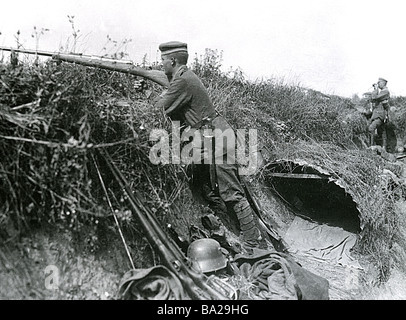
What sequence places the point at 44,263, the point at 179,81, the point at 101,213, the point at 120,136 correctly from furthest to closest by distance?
1. the point at 179,81
2. the point at 120,136
3. the point at 101,213
4. the point at 44,263

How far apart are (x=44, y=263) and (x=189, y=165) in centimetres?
216

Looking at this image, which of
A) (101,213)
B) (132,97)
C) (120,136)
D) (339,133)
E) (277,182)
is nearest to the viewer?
(101,213)

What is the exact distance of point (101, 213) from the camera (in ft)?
10.7

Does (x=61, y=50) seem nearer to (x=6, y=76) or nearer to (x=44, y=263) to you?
(x=6, y=76)

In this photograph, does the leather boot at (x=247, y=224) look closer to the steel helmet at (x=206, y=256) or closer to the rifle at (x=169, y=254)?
the steel helmet at (x=206, y=256)

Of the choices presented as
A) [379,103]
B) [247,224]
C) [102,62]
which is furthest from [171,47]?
[379,103]

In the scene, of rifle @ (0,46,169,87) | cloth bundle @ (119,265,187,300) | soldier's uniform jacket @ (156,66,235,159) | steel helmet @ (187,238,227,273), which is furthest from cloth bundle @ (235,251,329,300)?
rifle @ (0,46,169,87)

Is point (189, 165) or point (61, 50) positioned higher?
point (61, 50)

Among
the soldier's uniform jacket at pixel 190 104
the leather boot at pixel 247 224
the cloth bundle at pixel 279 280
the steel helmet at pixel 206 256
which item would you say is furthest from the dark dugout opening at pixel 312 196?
the steel helmet at pixel 206 256

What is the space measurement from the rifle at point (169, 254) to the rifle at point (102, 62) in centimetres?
172

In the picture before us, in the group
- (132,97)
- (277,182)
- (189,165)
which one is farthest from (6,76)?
(277,182)

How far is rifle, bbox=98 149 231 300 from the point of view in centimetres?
315

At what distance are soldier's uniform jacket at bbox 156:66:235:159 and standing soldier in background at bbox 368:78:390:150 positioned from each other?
7.95 meters

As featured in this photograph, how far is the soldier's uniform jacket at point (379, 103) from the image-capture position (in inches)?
438
